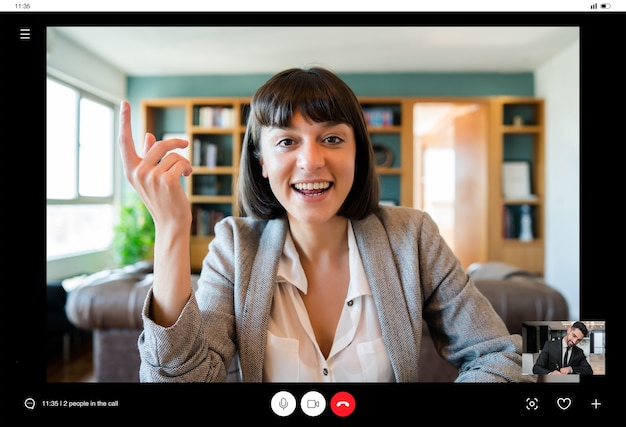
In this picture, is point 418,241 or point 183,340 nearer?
point 183,340

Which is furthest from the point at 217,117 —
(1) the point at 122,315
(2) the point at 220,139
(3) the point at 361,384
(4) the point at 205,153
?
(3) the point at 361,384

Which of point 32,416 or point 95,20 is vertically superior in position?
point 95,20

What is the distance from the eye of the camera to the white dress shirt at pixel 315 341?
66 cm

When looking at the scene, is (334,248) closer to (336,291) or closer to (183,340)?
(336,291)

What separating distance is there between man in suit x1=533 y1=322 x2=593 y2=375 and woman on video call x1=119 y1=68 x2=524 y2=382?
2.9 inches

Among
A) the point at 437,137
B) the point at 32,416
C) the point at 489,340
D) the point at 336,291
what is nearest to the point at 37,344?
the point at 32,416

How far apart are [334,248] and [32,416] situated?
475mm

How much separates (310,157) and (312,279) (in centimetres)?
24

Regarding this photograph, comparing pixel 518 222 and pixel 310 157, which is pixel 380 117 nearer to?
pixel 518 222

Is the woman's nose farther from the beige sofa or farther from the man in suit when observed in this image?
the beige sofa

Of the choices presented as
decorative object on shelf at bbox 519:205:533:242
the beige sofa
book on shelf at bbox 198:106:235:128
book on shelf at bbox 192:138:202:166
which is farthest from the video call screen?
decorative object on shelf at bbox 519:205:533:242

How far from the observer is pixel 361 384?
17.9 inches

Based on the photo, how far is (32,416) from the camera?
0.45 metres

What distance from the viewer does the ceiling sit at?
2945 millimetres
